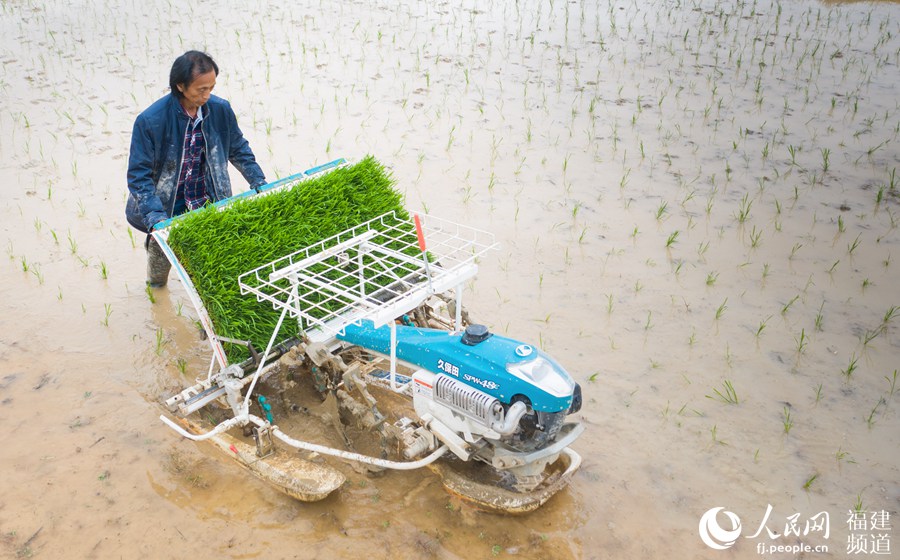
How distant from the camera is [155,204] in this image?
12.6ft

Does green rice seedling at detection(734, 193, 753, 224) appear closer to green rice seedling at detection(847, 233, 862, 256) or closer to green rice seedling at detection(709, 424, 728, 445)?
green rice seedling at detection(847, 233, 862, 256)

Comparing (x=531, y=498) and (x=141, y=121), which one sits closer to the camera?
(x=531, y=498)

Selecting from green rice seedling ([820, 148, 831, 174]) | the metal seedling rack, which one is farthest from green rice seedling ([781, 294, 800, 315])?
the metal seedling rack

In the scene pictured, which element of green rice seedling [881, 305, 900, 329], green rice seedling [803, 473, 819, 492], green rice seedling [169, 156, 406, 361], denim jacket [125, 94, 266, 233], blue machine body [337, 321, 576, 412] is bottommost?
green rice seedling [803, 473, 819, 492]

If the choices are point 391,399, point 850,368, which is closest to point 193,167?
point 391,399

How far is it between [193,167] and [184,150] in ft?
0.51

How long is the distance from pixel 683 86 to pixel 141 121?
232 inches

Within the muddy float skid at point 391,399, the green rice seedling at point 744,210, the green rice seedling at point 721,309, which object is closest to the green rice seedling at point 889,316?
the green rice seedling at point 721,309

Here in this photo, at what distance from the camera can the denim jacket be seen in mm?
3863

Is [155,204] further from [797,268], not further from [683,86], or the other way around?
[683,86]

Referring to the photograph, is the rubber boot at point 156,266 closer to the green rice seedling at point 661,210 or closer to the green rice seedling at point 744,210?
the green rice seedling at point 661,210

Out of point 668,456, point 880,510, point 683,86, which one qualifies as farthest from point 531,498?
point 683,86

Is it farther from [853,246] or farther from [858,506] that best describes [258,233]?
[853,246]

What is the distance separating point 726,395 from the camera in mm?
4066
